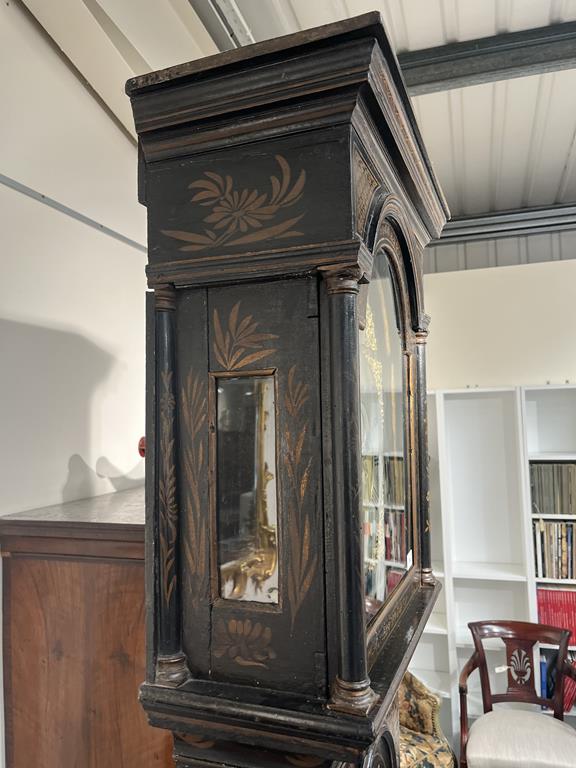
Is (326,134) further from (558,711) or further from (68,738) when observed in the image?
(558,711)

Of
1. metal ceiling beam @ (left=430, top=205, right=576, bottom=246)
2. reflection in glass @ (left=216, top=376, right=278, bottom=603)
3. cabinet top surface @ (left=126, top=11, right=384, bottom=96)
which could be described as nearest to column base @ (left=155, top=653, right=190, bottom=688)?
reflection in glass @ (left=216, top=376, right=278, bottom=603)

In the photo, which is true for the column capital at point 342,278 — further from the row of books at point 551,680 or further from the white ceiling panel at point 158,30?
the row of books at point 551,680

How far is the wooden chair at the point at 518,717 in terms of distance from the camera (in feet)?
7.43

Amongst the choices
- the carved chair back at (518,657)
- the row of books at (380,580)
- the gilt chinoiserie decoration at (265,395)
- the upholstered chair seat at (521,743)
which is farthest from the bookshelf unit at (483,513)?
the gilt chinoiserie decoration at (265,395)

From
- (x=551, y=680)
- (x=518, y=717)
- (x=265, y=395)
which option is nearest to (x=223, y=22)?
(x=265, y=395)

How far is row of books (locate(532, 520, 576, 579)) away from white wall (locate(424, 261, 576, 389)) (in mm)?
799

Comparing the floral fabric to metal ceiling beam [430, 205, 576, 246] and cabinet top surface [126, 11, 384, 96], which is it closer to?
cabinet top surface [126, 11, 384, 96]

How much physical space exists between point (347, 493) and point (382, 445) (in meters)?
0.33

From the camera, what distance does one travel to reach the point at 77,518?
1.16 metres

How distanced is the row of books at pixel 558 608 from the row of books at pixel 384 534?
208cm

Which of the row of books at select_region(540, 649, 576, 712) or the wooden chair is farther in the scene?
the row of books at select_region(540, 649, 576, 712)

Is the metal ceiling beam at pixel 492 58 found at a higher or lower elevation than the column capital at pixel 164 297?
higher

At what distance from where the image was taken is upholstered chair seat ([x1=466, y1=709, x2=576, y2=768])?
7.33 feet

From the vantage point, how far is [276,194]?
82 cm
